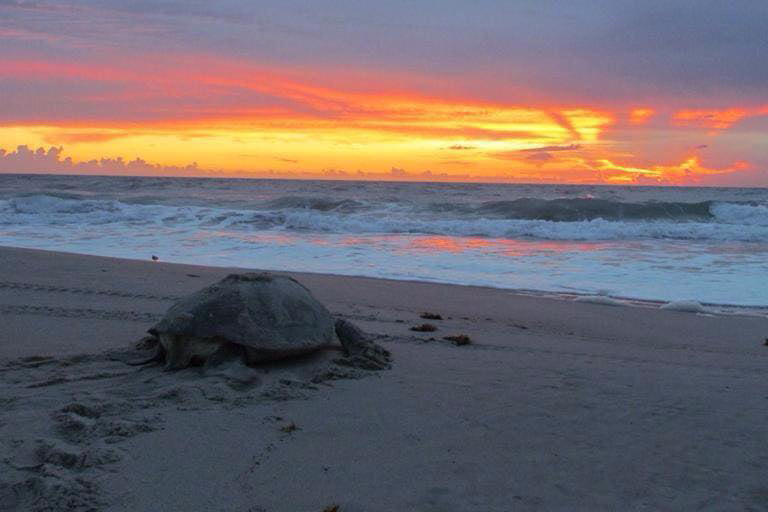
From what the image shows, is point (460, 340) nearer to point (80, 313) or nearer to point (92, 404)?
point (92, 404)

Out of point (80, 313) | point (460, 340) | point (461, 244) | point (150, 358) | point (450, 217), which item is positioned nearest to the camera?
point (150, 358)

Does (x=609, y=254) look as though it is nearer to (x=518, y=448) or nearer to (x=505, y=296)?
(x=505, y=296)

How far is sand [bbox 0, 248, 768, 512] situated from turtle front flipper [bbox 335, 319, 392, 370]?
143 mm

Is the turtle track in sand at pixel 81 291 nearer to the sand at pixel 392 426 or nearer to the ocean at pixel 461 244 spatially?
the sand at pixel 392 426

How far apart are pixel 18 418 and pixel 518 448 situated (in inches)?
99.2

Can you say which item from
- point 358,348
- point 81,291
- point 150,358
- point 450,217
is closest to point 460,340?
point 358,348

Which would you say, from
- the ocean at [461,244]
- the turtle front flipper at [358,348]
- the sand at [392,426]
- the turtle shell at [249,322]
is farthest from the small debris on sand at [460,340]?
the ocean at [461,244]

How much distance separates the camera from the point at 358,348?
188 inches

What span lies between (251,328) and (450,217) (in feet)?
71.8

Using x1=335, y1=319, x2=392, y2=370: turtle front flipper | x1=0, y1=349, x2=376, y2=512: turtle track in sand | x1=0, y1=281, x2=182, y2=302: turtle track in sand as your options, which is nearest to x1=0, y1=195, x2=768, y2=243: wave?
x1=0, y1=281, x2=182, y2=302: turtle track in sand

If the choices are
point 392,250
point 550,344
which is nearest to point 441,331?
point 550,344

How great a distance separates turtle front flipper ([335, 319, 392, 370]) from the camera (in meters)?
4.67

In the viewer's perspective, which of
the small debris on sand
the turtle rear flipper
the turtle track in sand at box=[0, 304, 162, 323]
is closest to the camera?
the turtle rear flipper

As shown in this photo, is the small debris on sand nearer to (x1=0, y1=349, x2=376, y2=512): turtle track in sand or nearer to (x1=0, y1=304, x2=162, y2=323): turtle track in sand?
(x1=0, y1=349, x2=376, y2=512): turtle track in sand
